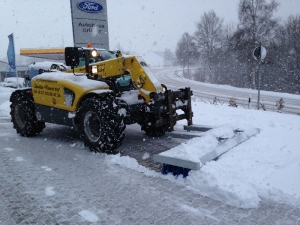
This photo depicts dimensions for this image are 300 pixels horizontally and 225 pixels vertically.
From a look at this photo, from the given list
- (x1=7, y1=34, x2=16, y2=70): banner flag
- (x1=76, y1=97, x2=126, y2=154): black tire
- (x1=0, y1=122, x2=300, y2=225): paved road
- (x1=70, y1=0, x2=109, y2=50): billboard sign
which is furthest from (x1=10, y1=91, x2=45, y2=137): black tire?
(x1=7, y1=34, x2=16, y2=70): banner flag

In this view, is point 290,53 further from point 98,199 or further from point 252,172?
point 98,199

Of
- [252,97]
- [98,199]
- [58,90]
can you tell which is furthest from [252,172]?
[252,97]

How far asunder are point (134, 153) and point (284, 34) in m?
36.9

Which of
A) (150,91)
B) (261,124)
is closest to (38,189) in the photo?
(150,91)

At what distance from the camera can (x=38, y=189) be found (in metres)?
3.83

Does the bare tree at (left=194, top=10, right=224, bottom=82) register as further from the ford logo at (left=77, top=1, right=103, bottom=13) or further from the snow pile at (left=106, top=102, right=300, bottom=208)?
the snow pile at (left=106, top=102, right=300, bottom=208)

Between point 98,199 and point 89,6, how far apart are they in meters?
9.79

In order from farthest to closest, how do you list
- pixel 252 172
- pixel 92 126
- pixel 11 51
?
1. pixel 11 51
2. pixel 92 126
3. pixel 252 172

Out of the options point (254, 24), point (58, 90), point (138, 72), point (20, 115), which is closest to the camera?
point (138, 72)

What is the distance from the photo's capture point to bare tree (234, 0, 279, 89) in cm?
3009

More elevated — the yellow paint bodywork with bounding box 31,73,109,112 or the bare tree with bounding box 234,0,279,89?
the bare tree with bounding box 234,0,279,89

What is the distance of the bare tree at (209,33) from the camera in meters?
42.7

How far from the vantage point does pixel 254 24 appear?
3033 cm

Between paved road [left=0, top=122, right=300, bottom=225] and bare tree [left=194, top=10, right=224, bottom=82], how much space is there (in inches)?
1585
